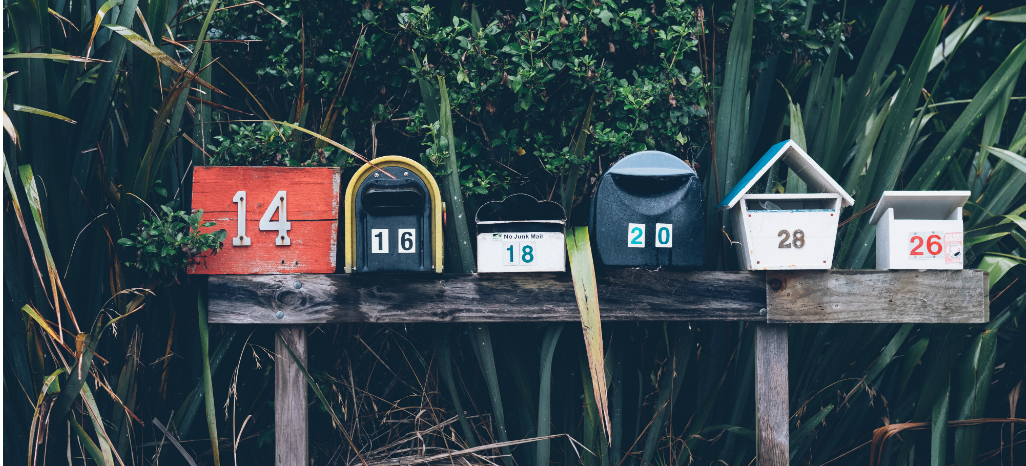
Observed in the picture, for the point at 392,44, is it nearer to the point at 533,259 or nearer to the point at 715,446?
the point at 533,259

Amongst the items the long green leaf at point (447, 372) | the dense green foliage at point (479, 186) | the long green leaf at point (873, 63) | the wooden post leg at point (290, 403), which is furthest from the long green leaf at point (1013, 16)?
the wooden post leg at point (290, 403)

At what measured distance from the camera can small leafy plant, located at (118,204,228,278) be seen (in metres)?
1.58

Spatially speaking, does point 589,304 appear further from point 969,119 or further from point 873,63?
point 969,119

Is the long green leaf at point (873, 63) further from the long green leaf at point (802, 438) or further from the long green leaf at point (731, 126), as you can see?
the long green leaf at point (802, 438)

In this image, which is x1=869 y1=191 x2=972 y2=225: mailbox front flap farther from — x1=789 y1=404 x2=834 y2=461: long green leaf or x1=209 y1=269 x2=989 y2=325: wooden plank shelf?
x1=789 y1=404 x2=834 y2=461: long green leaf

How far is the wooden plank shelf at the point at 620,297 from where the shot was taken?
5.17ft

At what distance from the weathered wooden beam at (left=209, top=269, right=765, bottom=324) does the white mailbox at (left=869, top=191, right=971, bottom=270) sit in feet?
1.25

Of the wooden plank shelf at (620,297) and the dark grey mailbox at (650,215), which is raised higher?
the dark grey mailbox at (650,215)

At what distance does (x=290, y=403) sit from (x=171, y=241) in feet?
1.78

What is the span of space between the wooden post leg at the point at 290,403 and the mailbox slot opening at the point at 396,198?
1.38 ft

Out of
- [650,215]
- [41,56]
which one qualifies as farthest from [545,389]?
[41,56]

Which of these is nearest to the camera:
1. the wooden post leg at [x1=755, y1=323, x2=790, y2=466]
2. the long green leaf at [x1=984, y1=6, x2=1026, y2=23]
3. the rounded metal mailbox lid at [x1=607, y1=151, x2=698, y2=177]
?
the rounded metal mailbox lid at [x1=607, y1=151, x2=698, y2=177]

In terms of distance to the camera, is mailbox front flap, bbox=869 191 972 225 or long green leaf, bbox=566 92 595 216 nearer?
mailbox front flap, bbox=869 191 972 225

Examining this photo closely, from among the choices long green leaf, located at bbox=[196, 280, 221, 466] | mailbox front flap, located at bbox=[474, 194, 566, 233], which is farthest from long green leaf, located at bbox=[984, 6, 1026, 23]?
long green leaf, located at bbox=[196, 280, 221, 466]
